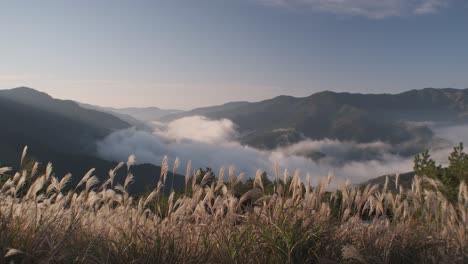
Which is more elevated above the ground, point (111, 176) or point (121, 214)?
point (111, 176)

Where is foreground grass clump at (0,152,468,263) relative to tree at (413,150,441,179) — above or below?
above

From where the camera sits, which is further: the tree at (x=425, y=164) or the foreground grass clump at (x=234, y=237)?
the tree at (x=425, y=164)

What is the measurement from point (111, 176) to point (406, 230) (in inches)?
185

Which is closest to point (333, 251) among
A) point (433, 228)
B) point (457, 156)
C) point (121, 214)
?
point (433, 228)

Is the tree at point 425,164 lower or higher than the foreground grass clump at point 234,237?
lower

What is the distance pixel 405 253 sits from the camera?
5.85 m

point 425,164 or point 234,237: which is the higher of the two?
point 234,237

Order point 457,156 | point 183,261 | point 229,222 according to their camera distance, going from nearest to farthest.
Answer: point 183,261, point 229,222, point 457,156

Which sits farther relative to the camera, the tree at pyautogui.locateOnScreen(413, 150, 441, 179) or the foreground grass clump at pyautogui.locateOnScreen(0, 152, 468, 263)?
the tree at pyautogui.locateOnScreen(413, 150, 441, 179)

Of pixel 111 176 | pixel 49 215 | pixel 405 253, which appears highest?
pixel 111 176

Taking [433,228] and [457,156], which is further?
[457,156]

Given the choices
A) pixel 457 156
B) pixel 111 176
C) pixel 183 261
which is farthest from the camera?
pixel 457 156

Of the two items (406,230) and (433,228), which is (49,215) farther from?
(433,228)

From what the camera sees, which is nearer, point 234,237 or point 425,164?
point 234,237
